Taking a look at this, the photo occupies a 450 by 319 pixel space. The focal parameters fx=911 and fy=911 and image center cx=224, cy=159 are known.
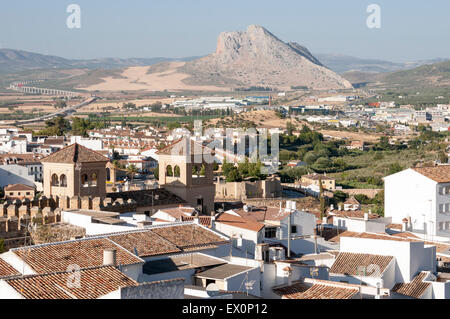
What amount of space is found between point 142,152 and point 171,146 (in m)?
33.7

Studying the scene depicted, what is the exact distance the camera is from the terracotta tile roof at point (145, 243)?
11031 mm

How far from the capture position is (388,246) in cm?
1203

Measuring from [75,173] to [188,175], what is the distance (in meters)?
2.52

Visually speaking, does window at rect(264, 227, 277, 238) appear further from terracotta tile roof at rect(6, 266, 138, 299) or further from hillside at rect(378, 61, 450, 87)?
hillside at rect(378, 61, 450, 87)

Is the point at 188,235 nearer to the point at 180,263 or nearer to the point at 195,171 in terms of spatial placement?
the point at 180,263

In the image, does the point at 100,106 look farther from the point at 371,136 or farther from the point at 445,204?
the point at 445,204

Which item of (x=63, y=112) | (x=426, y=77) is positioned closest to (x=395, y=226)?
(x=63, y=112)

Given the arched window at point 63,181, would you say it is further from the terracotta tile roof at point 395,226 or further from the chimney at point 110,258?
the chimney at point 110,258

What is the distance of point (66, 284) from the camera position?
8.29 m

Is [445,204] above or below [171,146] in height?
below

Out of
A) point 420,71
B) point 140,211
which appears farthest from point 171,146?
point 420,71

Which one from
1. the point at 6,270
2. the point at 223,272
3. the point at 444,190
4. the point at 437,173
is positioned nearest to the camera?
the point at 6,270

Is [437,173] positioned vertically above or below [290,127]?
above

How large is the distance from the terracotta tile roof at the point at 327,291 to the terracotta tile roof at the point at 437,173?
10.5m
